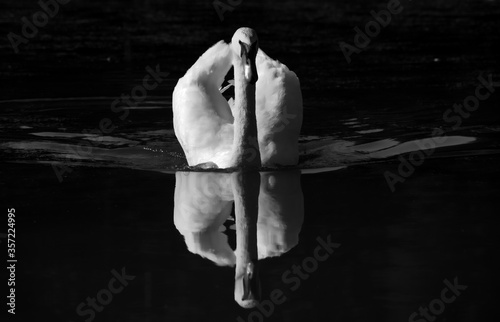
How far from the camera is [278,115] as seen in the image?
952 centimetres

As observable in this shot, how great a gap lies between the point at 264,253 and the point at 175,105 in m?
3.05

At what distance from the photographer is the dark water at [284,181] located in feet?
21.0

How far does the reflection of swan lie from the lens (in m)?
7.12

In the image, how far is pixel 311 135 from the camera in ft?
37.2

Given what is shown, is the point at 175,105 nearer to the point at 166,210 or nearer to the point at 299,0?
the point at 166,210

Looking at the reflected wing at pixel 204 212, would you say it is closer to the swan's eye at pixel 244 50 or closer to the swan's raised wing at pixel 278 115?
the swan's raised wing at pixel 278 115
